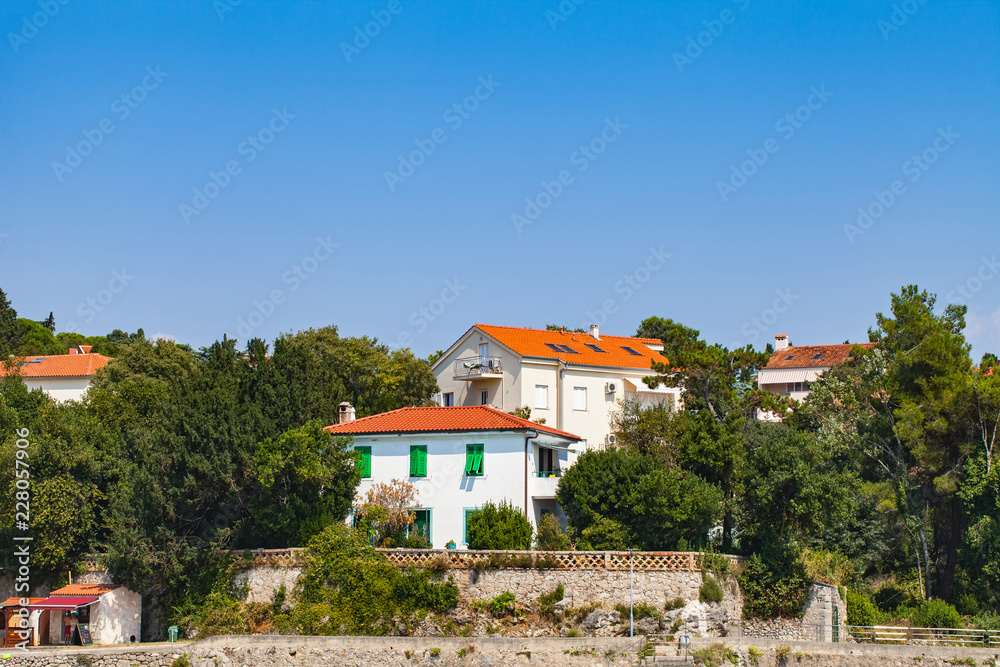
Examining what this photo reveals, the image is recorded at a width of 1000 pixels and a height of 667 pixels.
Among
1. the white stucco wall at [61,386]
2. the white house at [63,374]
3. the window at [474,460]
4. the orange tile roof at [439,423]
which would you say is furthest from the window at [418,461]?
the white stucco wall at [61,386]

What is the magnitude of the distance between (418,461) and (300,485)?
Result: 4.66 metres

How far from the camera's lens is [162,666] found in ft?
102

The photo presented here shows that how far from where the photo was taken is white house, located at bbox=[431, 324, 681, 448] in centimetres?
4769

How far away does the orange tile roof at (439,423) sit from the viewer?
37.1 metres

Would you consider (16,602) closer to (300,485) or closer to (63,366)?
(300,485)

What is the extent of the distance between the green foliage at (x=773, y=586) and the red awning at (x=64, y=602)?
22.5 meters

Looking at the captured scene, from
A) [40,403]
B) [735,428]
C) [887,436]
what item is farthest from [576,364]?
[40,403]

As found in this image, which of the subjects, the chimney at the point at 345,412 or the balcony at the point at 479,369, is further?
the balcony at the point at 479,369

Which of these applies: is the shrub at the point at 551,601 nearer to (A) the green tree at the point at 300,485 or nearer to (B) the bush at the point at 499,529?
(B) the bush at the point at 499,529

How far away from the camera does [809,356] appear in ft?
248

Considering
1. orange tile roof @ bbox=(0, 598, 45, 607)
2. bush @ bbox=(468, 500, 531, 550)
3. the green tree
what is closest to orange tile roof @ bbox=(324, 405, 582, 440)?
the green tree

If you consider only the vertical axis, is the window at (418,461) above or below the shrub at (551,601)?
above

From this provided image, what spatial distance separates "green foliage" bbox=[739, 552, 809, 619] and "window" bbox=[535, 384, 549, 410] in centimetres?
1543

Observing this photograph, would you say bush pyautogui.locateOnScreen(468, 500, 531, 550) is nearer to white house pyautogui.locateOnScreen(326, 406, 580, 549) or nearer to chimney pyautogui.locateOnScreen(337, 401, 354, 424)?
white house pyautogui.locateOnScreen(326, 406, 580, 549)
